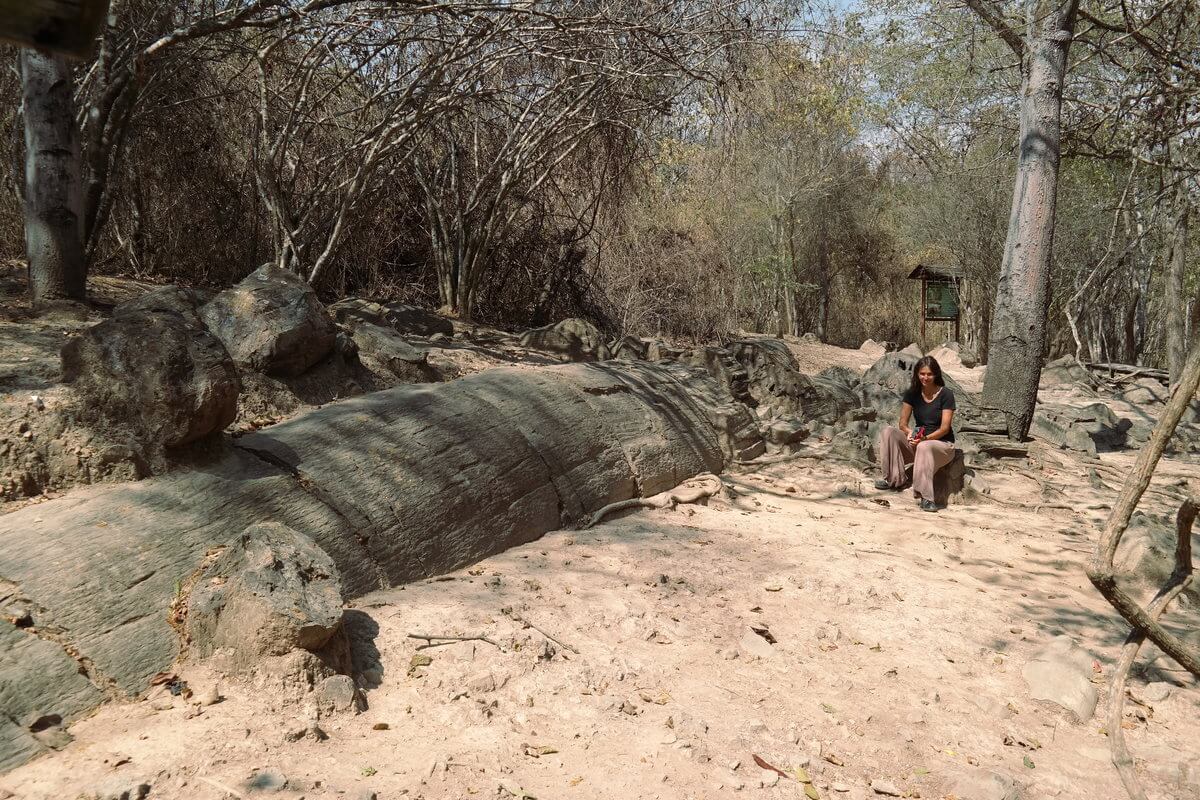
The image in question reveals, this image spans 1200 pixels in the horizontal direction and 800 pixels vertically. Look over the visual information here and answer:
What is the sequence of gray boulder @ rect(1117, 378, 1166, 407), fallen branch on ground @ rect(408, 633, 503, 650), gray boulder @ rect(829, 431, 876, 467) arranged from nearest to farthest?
Answer: fallen branch on ground @ rect(408, 633, 503, 650) → gray boulder @ rect(829, 431, 876, 467) → gray boulder @ rect(1117, 378, 1166, 407)

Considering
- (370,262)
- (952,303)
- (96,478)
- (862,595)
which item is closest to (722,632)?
(862,595)

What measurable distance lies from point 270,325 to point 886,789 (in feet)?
12.4

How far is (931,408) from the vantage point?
21.5ft

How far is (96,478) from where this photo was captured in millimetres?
3281

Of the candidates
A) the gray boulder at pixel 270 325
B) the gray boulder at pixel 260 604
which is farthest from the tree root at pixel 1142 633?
the gray boulder at pixel 270 325

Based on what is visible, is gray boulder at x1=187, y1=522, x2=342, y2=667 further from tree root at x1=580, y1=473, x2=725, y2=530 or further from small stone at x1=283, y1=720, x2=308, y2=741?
tree root at x1=580, y1=473, x2=725, y2=530

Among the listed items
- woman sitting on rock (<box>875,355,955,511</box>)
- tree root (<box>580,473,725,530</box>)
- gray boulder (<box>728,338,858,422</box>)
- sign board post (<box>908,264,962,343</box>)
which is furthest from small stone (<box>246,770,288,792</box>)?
sign board post (<box>908,264,962,343</box>)

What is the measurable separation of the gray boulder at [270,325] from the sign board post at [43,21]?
4048 millimetres

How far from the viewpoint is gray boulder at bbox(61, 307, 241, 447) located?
3314mm

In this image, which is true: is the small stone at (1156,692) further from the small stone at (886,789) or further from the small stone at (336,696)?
the small stone at (336,696)

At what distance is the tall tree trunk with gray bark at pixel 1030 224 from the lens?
7.48 metres

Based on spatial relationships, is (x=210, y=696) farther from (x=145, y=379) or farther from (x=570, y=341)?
(x=570, y=341)

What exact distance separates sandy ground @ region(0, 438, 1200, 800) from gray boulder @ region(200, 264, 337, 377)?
66.4 inches

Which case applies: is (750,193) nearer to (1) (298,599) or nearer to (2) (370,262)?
(2) (370,262)
